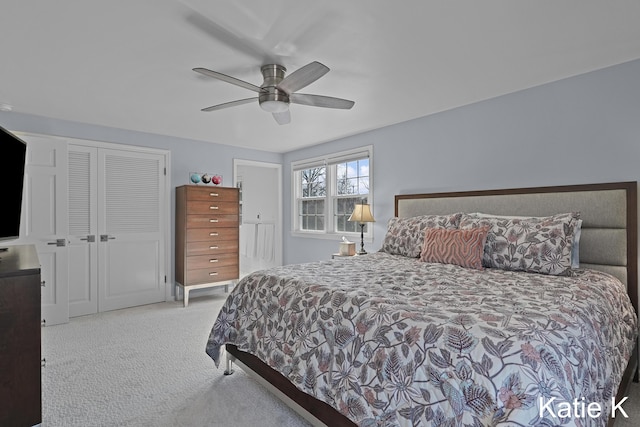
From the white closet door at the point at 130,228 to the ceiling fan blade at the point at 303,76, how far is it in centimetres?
289

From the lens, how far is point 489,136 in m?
3.22

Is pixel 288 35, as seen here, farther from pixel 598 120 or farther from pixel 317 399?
pixel 598 120

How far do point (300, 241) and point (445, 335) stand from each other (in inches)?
167

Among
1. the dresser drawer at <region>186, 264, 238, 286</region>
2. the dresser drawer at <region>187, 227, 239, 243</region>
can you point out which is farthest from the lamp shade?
the dresser drawer at <region>186, 264, 238, 286</region>

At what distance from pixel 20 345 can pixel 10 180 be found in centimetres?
98

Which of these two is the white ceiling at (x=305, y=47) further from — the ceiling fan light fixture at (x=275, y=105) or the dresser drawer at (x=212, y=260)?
the dresser drawer at (x=212, y=260)

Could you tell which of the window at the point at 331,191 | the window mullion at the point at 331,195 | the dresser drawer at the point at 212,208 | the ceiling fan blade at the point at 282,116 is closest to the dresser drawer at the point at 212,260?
the dresser drawer at the point at 212,208

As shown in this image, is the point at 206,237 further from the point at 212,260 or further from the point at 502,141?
the point at 502,141

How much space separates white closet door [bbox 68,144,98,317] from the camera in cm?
393

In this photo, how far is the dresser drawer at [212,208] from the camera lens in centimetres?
441

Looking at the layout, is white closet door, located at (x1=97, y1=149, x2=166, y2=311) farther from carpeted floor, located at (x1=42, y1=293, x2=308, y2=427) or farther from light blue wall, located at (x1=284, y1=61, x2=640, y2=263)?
light blue wall, located at (x1=284, y1=61, x2=640, y2=263)

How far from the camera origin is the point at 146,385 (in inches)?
91.7

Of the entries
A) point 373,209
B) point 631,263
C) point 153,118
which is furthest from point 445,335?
point 153,118

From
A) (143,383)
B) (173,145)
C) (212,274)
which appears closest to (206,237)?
(212,274)
